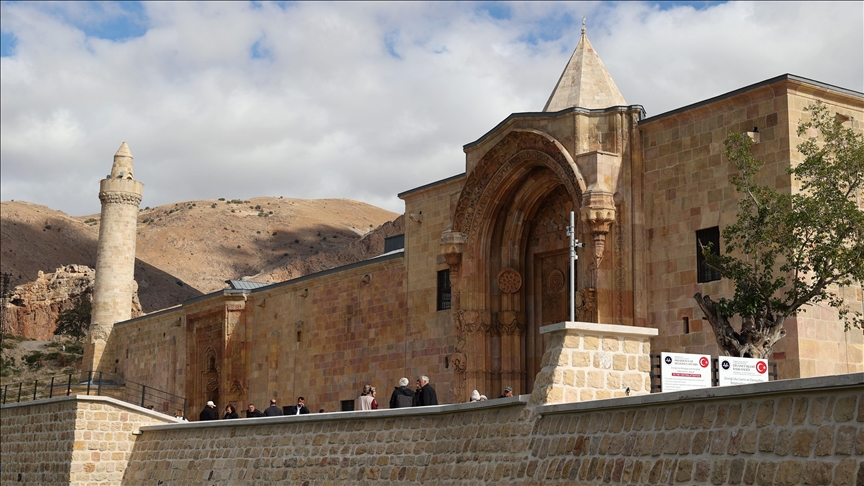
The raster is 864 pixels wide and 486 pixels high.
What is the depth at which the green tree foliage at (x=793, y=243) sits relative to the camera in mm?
15750

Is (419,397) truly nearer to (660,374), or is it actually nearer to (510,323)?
(660,374)

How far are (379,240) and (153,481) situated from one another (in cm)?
5187

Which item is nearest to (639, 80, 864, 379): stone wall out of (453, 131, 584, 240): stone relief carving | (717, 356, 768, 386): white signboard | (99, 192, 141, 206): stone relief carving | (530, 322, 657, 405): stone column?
(453, 131, 584, 240): stone relief carving

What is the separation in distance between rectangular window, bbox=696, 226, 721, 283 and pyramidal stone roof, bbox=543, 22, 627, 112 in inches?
147

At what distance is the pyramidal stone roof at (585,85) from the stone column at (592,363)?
968 cm

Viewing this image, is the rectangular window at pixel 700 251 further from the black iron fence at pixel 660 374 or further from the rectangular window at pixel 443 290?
the rectangular window at pixel 443 290

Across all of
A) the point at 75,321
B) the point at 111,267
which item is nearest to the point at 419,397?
the point at 111,267

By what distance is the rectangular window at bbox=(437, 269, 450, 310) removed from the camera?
24859 mm

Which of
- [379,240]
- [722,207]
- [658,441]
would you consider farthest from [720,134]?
[379,240]

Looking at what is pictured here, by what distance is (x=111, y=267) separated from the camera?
1673 inches

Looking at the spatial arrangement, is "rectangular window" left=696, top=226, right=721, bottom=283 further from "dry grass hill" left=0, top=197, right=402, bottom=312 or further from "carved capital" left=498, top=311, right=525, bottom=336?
"dry grass hill" left=0, top=197, right=402, bottom=312

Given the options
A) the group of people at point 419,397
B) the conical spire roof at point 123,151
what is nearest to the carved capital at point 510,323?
the group of people at point 419,397

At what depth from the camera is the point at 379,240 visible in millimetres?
72625

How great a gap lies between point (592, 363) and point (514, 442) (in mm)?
1285
